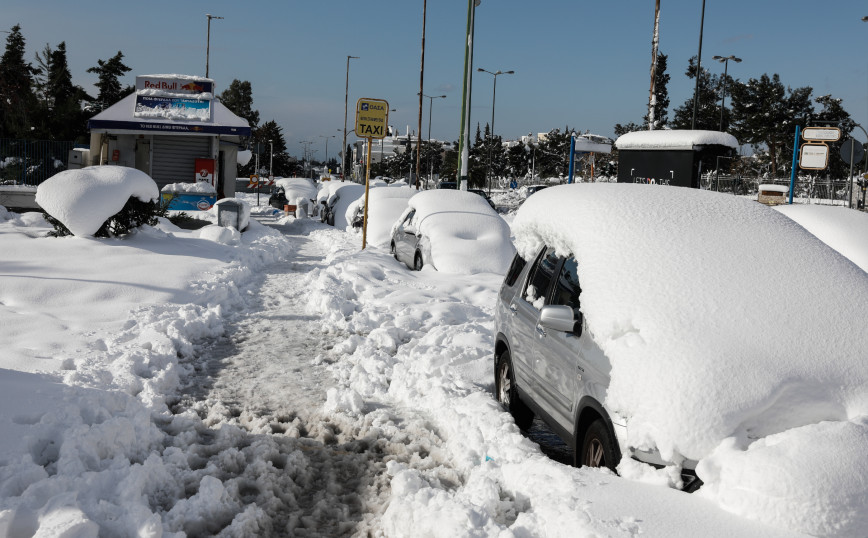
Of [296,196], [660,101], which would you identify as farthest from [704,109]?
[296,196]

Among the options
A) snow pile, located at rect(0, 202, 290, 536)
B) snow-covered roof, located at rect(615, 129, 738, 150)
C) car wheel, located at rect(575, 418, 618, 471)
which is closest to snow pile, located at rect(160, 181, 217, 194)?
snow-covered roof, located at rect(615, 129, 738, 150)

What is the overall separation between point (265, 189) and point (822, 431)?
60.7 metres

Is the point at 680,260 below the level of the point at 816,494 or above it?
above

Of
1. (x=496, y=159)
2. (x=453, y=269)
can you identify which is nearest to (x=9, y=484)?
(x=453, y=269)

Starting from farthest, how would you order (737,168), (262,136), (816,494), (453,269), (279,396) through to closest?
(262,136) < (737,168) < (453,269) < (279,396) < (816,494)

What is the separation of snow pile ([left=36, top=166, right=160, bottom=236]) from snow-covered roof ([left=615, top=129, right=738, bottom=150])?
13.8 m

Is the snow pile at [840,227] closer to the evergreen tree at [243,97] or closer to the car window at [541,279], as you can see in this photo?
the car window at [541,279]

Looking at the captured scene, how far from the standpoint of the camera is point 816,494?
3.02 meters

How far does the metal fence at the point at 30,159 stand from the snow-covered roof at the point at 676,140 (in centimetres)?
2311

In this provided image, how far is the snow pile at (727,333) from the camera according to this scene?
3295mm

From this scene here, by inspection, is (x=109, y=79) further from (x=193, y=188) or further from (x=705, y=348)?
(x=705, y=348)

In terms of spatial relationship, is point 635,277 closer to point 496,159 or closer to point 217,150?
point 217,150

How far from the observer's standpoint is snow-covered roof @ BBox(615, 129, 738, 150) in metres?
20.0

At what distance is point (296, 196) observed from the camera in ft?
117
